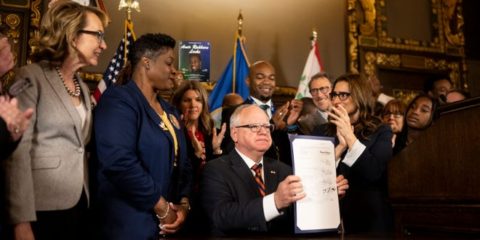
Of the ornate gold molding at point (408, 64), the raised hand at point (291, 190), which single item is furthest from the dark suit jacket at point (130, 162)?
the ornate gold molding at point (408, 64)

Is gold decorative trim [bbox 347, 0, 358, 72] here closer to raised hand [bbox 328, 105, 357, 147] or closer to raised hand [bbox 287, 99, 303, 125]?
raised hand [bbox 287, 99, 303, 125]

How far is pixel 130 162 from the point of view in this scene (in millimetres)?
2191

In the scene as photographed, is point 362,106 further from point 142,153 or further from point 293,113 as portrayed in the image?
point 142,153

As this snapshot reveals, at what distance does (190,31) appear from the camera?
21.5 ft

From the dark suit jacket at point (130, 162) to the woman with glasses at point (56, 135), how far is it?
9 centimetres

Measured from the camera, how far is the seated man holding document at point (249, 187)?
87.4 inches

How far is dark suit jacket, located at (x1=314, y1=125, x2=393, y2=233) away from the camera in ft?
8.95

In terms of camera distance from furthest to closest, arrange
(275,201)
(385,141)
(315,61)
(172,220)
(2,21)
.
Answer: (315,61)
(2,21)
(385,141)
(172,220)
(275,201)

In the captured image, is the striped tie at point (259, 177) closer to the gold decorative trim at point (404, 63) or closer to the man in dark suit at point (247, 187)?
the man in dark suit at point (247, 187)

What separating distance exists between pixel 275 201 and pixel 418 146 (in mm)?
657

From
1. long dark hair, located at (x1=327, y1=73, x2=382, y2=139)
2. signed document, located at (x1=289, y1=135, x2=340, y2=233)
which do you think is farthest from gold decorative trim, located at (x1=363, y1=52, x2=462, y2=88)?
signed document, located at (x1=289, y1=135, x2=340, y2=233)

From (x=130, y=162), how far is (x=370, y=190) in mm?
1372

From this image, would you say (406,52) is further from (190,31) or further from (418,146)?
(418,146)

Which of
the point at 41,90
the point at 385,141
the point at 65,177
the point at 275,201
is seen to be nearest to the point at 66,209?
the point at 65,177
